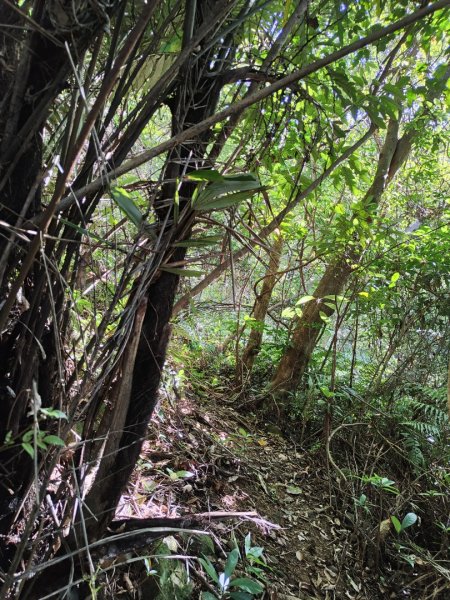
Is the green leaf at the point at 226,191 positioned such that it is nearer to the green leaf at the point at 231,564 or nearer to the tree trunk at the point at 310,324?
the green leaf at the point at 231,564

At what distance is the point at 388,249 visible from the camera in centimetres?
345

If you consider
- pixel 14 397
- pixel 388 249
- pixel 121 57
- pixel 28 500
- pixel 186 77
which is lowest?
pixel 28 500

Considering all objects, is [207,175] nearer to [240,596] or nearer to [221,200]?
[221,200]

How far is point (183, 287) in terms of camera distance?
192 cm

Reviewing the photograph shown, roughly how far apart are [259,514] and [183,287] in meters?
1.50

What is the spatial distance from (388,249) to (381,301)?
0.43 m

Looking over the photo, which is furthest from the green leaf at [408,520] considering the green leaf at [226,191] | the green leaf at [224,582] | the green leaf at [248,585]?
the green leaf at [226,191]

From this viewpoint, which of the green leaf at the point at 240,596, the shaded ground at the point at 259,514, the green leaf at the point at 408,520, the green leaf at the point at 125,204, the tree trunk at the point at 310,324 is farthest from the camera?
the tree trunk at the point at 310,324

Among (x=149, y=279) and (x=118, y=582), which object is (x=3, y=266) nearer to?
(x=149, y=279)

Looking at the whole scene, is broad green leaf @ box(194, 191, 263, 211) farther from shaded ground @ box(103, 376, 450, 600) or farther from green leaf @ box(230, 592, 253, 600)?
green leaf @ box(230, 592, 253, 600)

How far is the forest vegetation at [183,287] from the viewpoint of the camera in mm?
974

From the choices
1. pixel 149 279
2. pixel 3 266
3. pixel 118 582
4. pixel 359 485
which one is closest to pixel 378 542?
pixel 359 485

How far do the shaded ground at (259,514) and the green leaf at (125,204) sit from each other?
4.23ft

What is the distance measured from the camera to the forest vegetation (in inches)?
38.4
